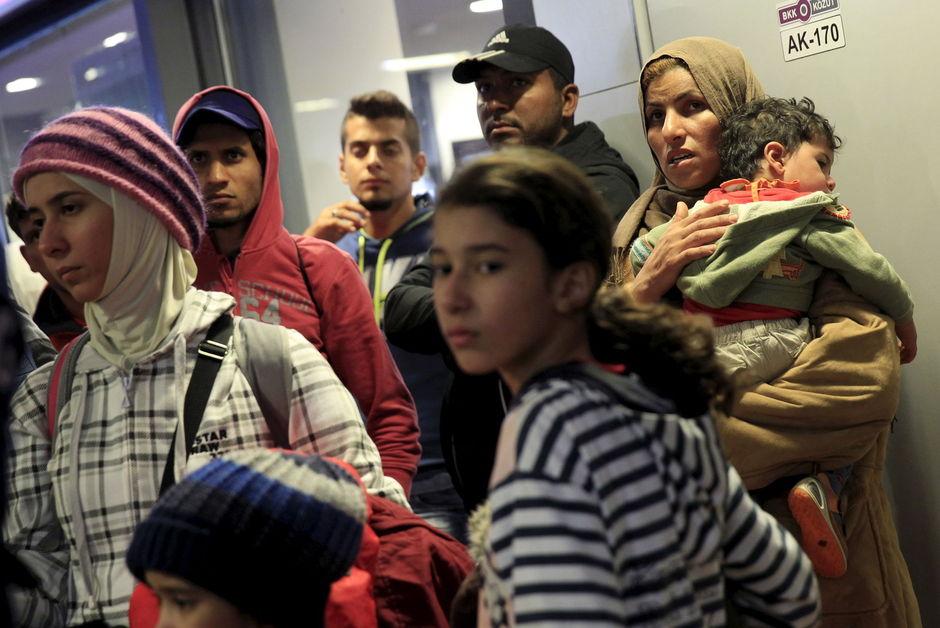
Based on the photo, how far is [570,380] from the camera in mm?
1496

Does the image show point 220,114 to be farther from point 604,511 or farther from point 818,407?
point 604,511

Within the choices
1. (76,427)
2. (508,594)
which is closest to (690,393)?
(508,594)

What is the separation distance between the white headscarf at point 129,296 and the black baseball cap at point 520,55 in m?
1.45

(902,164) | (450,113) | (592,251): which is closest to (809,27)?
(902,164)

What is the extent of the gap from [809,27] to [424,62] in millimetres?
2177

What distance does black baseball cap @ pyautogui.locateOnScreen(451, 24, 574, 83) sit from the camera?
11.5ft

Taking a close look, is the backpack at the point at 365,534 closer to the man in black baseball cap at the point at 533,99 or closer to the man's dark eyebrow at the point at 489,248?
the man's dark eyebrow at the point at 489,248

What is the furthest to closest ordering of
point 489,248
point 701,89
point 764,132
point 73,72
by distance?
point 73,72, point 701,89, point 764,132, point 489,248

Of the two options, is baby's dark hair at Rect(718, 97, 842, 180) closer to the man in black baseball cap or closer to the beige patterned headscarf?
the beige patterned headscarf

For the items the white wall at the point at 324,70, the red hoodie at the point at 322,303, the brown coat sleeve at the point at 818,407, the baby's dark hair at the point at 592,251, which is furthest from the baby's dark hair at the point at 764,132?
Result: the white wall at the point at 324,70

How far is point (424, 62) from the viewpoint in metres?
5.16

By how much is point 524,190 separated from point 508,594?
54 cm

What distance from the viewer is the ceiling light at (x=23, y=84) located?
696 centimetres

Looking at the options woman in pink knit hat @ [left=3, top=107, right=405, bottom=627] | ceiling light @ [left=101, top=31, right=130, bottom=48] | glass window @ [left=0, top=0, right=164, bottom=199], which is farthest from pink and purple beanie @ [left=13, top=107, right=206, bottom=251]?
ceiling light @ [left=101, top=31, right=130, bottom=48]
